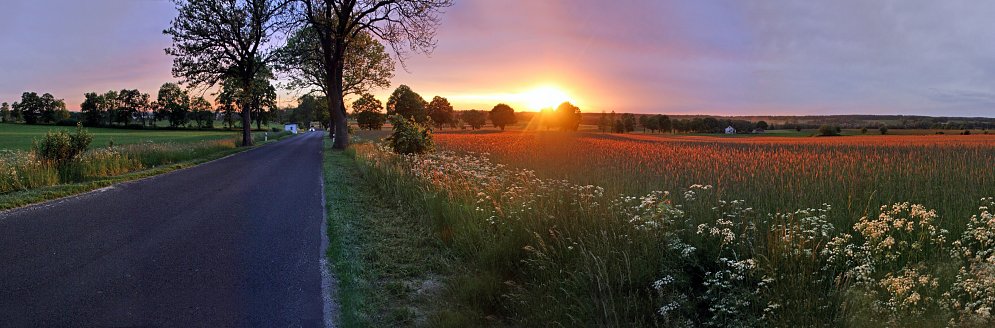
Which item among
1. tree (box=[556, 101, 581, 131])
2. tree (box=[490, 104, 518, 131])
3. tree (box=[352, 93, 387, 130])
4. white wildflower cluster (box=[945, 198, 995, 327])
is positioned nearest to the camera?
white wildflower cluster (box=[945, 198, 995, 327])

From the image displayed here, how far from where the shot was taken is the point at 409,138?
1800 centimetres

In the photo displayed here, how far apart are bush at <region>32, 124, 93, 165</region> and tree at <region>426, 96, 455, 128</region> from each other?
89.9 m

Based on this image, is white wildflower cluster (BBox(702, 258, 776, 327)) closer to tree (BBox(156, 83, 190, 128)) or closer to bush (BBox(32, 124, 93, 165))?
bush (BBox(32, 124, 93, 165))

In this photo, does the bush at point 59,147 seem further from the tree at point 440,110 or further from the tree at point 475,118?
the tree at point 475,118

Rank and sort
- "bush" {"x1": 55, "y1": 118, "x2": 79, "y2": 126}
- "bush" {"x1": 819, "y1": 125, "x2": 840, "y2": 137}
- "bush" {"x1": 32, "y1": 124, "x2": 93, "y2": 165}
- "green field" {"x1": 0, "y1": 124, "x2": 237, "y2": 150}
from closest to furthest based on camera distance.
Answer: "bush" {"x1": 32, "y1": 124, "x2": 93, "y2": 165}
"green field" {"x1": 0, "y1": 124, "x2": 237, "y2": 150}
"bush" {"x1": 819, "y1": 125, "x2": 840, "y2": 137}
"bush" {"x1": 55, "y1": 118, "x2": 79, "y2": 126}

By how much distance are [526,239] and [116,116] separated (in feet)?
433

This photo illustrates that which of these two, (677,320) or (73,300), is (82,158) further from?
(677,320)

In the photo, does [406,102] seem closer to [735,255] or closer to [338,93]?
[338,93]

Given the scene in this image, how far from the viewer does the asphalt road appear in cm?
454

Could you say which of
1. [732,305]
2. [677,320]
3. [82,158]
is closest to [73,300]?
[677,320]

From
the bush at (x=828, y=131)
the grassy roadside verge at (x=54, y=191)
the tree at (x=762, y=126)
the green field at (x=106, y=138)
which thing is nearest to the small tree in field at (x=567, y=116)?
the tree at (x=762, y=126)

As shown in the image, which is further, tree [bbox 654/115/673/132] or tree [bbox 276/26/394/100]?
tree [bbox 654/115/673/132]

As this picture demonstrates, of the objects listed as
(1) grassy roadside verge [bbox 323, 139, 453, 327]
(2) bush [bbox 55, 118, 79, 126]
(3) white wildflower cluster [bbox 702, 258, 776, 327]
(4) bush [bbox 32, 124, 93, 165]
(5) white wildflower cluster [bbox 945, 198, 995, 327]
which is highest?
(2) bush [bbox 55, 118, 79, 126]

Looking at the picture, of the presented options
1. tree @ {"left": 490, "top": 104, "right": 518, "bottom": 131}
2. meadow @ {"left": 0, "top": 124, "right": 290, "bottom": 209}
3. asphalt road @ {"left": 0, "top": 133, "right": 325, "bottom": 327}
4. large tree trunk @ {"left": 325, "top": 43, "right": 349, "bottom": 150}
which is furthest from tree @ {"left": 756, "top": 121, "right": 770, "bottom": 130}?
asphalt road @ {"left": 0, "top": 133, "right": 325, "bottom": 327}
